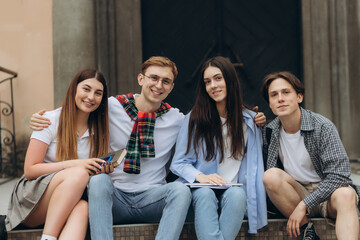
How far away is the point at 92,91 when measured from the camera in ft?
8.76

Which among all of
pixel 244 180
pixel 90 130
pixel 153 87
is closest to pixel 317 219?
pixel 244 180

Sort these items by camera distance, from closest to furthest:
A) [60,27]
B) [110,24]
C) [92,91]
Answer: [92,91], [60,27], [110,24]

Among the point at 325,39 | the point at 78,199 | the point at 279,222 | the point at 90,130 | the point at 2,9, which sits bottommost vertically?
the point at 279,222

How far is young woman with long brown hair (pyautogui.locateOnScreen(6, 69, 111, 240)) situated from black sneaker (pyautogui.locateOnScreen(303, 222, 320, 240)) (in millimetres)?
1383

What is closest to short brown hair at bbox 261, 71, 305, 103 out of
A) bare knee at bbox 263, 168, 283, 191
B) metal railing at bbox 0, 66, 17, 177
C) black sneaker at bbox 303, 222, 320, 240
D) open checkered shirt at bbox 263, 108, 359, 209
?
open checkered shirt at bbox 263, 108, 359, 209

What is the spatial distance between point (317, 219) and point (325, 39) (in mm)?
3559

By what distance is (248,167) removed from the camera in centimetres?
274

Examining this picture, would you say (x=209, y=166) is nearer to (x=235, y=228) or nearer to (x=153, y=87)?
(x=235, y=228)

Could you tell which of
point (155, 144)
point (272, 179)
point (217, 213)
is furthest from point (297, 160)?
point (155, 144)

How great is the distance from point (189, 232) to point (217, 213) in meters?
0.27

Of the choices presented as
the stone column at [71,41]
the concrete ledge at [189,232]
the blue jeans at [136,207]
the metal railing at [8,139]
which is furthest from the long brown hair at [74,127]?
the metal railing at [8,139]

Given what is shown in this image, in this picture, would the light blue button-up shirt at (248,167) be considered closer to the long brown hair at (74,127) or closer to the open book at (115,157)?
the open book at (115,157)

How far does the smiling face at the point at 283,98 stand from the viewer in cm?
271

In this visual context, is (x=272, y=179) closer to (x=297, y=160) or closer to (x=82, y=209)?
(x=297, y=160)
